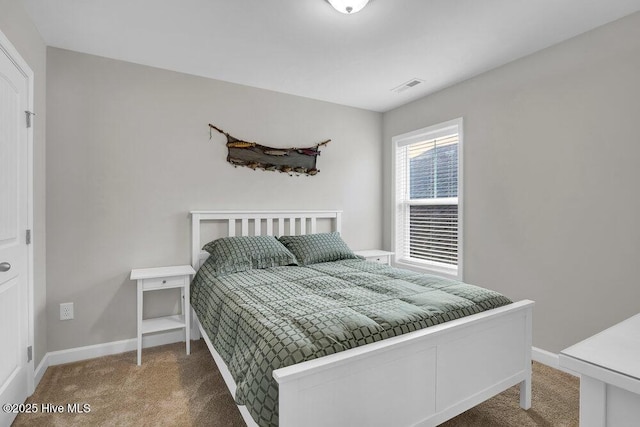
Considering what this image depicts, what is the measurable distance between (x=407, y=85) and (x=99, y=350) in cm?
364

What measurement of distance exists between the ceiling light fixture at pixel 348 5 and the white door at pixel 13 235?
1.79 m

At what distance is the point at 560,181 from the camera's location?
2445mm

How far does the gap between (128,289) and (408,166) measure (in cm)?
320

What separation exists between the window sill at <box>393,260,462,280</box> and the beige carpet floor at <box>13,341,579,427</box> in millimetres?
1055

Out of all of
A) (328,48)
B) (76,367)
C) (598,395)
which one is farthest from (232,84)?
(598,395)

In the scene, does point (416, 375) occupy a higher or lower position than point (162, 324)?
higher

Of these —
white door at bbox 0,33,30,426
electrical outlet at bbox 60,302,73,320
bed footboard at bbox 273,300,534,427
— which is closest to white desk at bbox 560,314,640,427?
bed footboard at bbox 273,300,534,427

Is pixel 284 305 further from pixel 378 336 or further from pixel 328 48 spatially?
pixel 328 48

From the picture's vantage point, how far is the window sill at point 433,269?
332 centimetres

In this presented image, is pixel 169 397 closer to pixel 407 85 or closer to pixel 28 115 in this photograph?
pixel 28 115

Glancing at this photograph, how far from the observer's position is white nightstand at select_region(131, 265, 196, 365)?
2.51m

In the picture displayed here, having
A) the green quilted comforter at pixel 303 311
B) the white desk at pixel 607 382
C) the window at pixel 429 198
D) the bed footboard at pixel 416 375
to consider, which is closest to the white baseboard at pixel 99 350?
the green quilted comforter at pixel 303 311

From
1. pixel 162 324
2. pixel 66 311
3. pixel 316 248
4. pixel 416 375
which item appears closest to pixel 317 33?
pixel 316 248

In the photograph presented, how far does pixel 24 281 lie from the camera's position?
2020 mm
